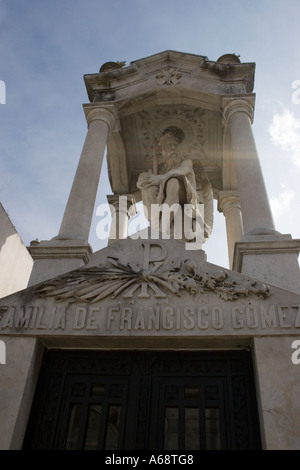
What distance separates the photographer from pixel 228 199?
40.5ft

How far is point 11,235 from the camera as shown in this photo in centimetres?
921

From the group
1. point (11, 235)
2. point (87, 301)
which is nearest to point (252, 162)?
point (87, 301)

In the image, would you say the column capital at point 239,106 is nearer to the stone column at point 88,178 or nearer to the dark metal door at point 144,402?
the stone column at point 88,178

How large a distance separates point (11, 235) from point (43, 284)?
3637 mm

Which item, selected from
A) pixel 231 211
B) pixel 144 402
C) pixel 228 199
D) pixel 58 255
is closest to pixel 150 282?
pixel 144 402

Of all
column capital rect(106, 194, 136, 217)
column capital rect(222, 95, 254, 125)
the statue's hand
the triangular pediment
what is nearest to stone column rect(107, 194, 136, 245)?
column capital rect(106, 194, 136, 217)

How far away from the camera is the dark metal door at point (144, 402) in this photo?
4934 mm

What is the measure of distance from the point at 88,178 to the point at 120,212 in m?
3.67

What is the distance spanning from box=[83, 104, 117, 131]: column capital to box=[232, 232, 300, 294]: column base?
17.1 feet

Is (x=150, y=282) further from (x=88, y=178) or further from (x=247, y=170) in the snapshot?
(x=247, y=170)

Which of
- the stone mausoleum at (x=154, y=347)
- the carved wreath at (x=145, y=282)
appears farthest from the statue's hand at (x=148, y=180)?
Answer: the carved wreath at (x=145, y=282)
